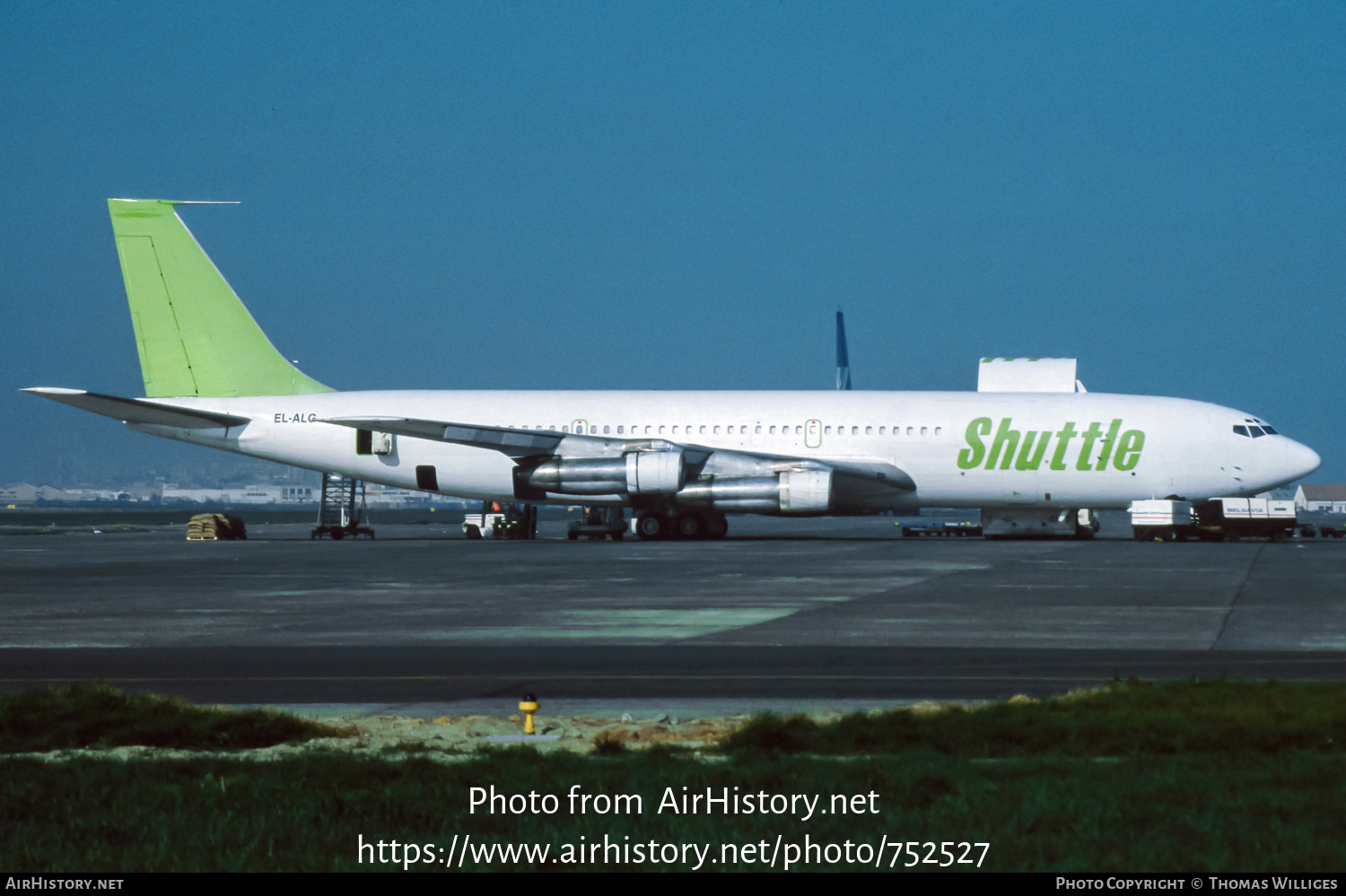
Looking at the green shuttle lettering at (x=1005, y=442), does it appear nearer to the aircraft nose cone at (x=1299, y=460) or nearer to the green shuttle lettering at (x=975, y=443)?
the green shuttle lettering at (x=975, y=443)

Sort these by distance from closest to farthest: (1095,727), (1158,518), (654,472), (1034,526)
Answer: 1. (1095,727)
2. (1158,518)
3. (654,472)
4. (1034,526)

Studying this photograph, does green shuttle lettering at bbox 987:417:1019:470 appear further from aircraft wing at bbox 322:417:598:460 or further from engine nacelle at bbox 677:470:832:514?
aircraft wing at bbox 322:417:598:460

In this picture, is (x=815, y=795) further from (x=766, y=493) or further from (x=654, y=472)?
(x=654, y=472)

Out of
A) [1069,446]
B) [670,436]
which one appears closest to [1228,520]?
[1069,446]

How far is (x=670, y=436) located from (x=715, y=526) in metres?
3.15

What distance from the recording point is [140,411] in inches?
1799

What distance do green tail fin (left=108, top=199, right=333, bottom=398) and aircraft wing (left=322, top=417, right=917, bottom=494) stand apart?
531 centimetres

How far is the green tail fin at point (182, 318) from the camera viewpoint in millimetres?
48000

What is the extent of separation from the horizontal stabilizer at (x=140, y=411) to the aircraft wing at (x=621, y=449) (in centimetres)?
446

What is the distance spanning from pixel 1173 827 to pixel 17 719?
7.32 m

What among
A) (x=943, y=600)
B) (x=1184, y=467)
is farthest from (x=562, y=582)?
(x=1184, y=467)

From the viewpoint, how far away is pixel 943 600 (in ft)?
70.5

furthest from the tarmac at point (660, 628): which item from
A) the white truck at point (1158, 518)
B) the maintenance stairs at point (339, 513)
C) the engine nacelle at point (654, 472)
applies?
the maintenance stairs at point (339, 513)
